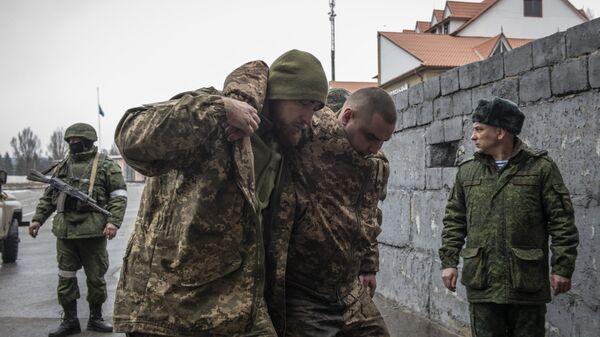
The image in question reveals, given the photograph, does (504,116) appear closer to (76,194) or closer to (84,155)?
(76,194)

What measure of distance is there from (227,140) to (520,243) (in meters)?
1.97

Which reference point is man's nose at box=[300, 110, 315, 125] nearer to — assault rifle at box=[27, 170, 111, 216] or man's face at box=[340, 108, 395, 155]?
man's face at box=[340, 108, 395, 155]

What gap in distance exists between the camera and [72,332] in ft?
18.0

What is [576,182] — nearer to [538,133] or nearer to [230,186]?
[538,133]

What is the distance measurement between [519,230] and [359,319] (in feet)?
3.52

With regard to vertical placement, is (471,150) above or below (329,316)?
above

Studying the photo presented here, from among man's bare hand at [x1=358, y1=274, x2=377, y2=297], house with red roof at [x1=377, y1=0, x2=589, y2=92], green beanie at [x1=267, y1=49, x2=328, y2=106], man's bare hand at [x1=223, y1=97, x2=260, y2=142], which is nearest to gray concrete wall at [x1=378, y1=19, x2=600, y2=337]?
man's bare hand at [x1=358, y1=274, x2=377, y2=297]

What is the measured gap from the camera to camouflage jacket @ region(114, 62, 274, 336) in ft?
7.11

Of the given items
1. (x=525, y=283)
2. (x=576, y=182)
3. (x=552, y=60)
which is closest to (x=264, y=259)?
(x=525, y=283)

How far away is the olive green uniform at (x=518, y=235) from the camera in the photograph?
3.34 m

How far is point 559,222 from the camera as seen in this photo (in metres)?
3.33

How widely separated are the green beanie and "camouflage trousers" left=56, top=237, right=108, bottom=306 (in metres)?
3.89

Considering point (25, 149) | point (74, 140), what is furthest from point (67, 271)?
point (25, 149)

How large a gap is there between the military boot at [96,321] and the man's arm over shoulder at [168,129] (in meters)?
3.86
